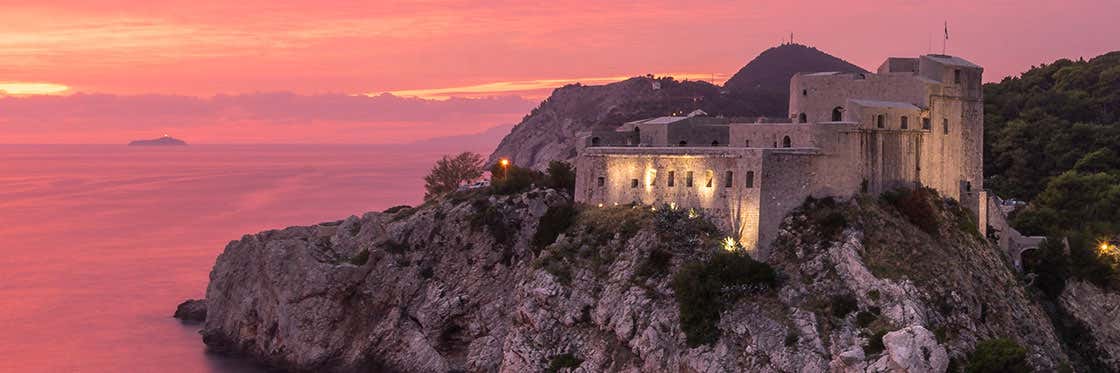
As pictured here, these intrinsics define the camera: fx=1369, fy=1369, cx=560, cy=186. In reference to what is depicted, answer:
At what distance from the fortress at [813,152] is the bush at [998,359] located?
1097 cm

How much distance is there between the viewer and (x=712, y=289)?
194 feet

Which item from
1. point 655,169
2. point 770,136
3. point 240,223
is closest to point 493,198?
point 655,169

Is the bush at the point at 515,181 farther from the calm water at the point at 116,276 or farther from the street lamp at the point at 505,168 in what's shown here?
the calm water at the point at 116,276

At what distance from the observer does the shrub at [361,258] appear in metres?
77.8

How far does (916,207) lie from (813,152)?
550 cm

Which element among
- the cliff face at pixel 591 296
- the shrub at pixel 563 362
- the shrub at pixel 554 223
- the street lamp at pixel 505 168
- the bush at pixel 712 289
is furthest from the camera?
the street lamp at pixel 505 168

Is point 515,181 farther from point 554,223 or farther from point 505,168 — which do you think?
point 554,223

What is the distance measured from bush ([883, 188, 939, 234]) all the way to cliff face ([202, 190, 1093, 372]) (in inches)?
26.8

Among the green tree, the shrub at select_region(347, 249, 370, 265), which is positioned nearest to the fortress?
the shrub at select_region(347, 249, 370, 265)

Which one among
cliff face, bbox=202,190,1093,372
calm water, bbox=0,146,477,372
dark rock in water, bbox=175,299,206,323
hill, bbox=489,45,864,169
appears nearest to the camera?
cliff face, bbox=202,190,1093,372

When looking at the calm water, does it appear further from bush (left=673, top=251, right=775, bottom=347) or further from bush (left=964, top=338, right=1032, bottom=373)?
bush (left=964, top=338, right=1032, bottom=373)

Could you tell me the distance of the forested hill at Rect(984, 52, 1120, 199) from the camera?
92.6m

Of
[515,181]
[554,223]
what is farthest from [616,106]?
[554,223]

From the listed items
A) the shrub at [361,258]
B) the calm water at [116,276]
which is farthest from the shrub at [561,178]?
the calm water at [116,276]
